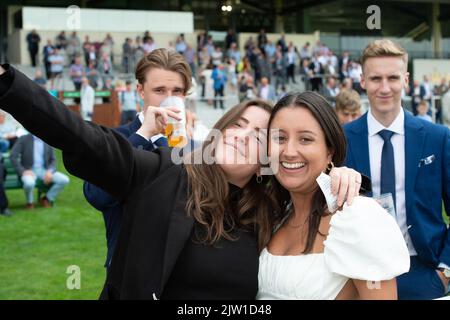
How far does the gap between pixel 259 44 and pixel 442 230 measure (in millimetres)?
27982

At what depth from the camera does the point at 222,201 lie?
222cm

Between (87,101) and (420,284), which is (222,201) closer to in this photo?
(420,284)

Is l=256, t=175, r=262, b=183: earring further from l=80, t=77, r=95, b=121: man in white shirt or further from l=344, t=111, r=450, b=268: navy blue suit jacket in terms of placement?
l=80, t=77, r=95, b=121: man in white shirt

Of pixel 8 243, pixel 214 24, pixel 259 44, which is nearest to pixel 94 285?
pixel 8 243

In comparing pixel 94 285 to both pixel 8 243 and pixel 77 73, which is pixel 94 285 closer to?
pixel 8 243

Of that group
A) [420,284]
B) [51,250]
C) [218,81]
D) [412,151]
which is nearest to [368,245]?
[420,284]

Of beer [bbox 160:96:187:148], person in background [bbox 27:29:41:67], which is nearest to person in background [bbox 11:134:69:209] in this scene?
beer [bbox 160:96:187:148]

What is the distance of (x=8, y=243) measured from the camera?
8.00m

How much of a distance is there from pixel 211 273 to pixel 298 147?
20.2 inches

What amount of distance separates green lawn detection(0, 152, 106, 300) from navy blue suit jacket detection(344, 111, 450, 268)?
3.47 meters

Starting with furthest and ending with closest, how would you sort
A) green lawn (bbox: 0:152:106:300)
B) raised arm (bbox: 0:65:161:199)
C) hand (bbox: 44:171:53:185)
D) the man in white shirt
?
the man in white shirt → hand (bbox: 44:171:53:185) → green lawn (bbox: 0:152:106:300) → raised arm (bbox: 0:65:161:199)

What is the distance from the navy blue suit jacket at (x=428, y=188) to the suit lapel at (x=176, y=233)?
139cm

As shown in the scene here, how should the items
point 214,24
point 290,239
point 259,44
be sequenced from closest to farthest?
1. point 290,239
2. point 259,44
3. point 214,24

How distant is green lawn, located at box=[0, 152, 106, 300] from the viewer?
6031mm
